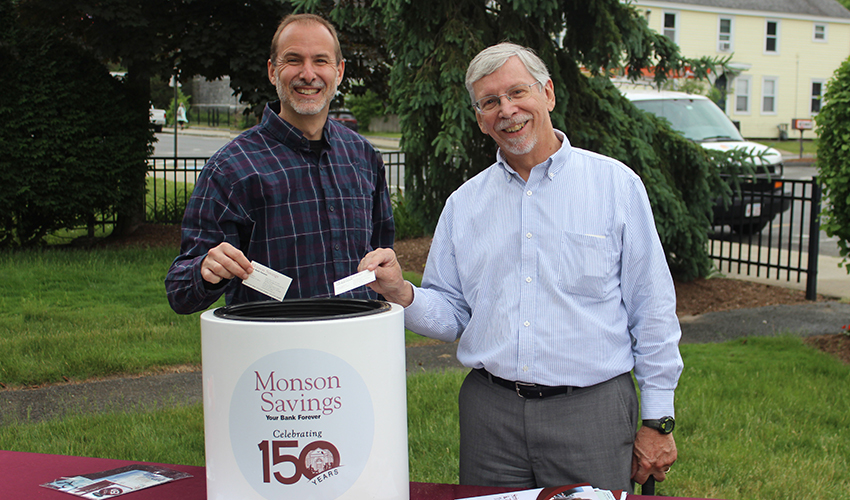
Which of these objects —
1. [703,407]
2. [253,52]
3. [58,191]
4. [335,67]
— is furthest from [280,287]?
[58,191]

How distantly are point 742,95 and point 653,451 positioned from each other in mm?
39922

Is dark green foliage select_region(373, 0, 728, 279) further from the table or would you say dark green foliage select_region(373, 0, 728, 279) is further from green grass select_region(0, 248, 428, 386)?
the table

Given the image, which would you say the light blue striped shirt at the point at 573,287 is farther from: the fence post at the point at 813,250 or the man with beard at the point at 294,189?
the fence post at the point at 813,250

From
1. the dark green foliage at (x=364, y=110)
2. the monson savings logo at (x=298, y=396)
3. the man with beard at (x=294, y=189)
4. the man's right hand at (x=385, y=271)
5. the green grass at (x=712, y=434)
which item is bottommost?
the green grass at (x=712, y=434)

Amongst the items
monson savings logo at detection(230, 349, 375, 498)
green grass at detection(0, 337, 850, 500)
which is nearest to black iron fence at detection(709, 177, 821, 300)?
green grass at detection(0, 337, 850, 500)

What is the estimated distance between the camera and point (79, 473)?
6.29 feet

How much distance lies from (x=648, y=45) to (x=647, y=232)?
571 cm

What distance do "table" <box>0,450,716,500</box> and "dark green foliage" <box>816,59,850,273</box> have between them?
4.87m

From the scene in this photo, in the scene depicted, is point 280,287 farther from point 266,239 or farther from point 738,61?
point 738,61

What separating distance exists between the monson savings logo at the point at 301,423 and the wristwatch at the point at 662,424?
107 centimetres

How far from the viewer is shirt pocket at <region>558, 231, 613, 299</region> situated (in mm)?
2094

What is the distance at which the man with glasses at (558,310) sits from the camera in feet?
6.93

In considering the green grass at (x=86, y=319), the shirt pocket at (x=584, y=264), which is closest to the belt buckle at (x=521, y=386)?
the shirt pocket at (x=584, y=264)

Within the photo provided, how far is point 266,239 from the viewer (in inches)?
86.6
